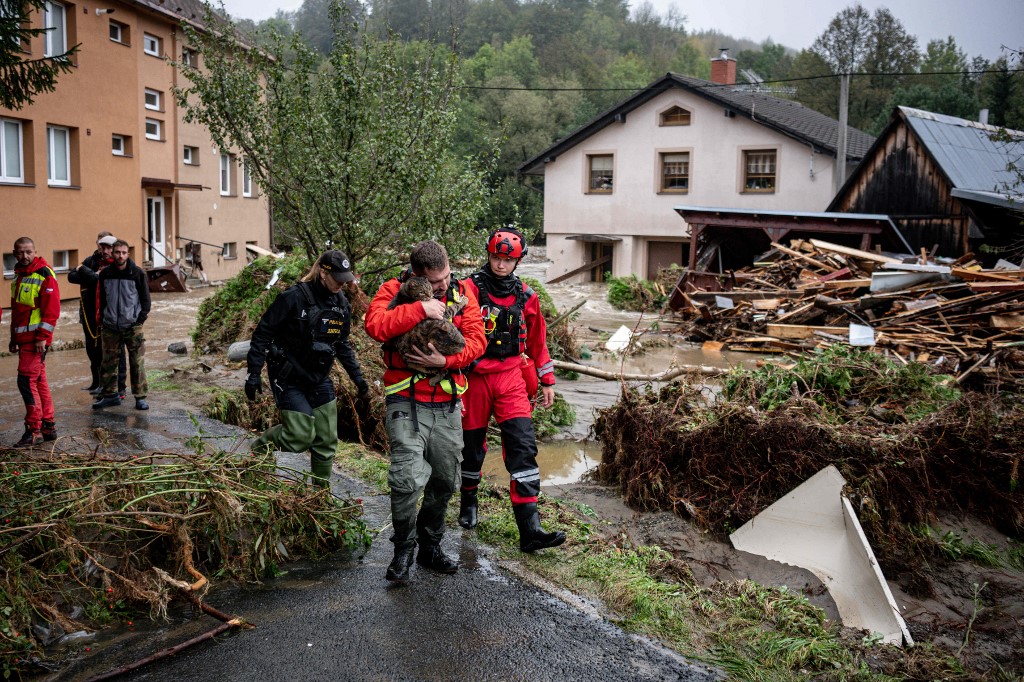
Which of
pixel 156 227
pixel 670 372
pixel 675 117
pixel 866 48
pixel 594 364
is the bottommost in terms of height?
pixel 594 364

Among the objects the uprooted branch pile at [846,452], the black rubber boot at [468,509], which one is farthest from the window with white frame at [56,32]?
the black rubber boot at [468,509]

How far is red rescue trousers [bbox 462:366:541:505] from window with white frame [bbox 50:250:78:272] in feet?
66.5

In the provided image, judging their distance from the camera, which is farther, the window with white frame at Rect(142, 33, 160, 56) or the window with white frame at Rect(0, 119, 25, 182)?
the window with white frame at Rect(142, 33, 160, 56)

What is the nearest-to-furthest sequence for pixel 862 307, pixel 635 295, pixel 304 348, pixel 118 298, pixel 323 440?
pixel 304 348 < pixel 323 440 < pixel 118 298 < pixel 862 307 < pixel 635 295

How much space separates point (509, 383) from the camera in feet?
18.3

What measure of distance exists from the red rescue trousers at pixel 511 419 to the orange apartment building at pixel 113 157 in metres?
15.3

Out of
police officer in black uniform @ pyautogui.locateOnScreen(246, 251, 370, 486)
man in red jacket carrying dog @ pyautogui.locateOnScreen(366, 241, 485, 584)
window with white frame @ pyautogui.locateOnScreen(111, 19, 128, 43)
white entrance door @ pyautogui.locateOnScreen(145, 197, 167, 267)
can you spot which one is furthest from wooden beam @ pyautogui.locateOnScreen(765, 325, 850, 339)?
window with white frame @ pyautogui.locateOnScreen(111, 19, 128, 43)

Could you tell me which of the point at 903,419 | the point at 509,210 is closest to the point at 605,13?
the point at 509,210

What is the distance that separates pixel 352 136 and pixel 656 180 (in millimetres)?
22322

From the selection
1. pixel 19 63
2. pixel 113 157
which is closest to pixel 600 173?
pixel 113 157

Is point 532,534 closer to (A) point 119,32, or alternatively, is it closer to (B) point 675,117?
(A) point 119,32

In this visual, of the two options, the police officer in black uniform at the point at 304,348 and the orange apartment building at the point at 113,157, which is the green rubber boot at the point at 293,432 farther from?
the orange apartment building at the point at 113,157

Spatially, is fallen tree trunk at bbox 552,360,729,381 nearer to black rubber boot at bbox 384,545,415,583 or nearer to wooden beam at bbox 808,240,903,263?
black rubber boot at bbox 384,545,415,583

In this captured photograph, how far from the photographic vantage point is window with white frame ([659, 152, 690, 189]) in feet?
108
